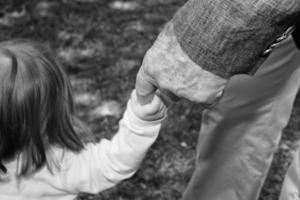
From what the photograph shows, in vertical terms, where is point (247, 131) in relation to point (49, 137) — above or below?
below

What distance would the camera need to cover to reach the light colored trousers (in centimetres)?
213

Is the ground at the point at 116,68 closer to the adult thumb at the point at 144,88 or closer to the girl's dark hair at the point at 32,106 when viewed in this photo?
the girl's dark hair at the point at 32,106

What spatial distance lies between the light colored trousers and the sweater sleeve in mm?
680

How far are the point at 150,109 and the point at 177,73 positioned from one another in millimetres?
163

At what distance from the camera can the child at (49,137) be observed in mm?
1552

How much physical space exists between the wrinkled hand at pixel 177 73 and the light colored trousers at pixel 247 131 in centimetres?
80

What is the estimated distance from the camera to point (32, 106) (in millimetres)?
1589

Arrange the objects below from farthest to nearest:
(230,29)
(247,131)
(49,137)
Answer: (247,131) < (49,137) < (230,29)

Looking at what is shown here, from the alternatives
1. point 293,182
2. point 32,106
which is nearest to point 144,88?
point 32,106

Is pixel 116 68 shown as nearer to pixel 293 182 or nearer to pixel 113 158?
pixel 293 182

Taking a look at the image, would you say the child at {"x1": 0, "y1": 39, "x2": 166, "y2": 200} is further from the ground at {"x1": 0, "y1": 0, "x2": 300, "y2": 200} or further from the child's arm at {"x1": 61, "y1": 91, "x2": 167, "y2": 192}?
the ground at {"x1": 0, "y1": 0, "x2": 300, "y2": 200}

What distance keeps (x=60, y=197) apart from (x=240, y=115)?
846mm

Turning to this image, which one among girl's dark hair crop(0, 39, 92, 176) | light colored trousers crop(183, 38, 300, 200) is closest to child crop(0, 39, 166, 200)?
girl's dark hair crop(0, 39, 92, 176)

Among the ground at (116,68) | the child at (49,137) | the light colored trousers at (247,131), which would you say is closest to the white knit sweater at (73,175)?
the child at (49,137)
